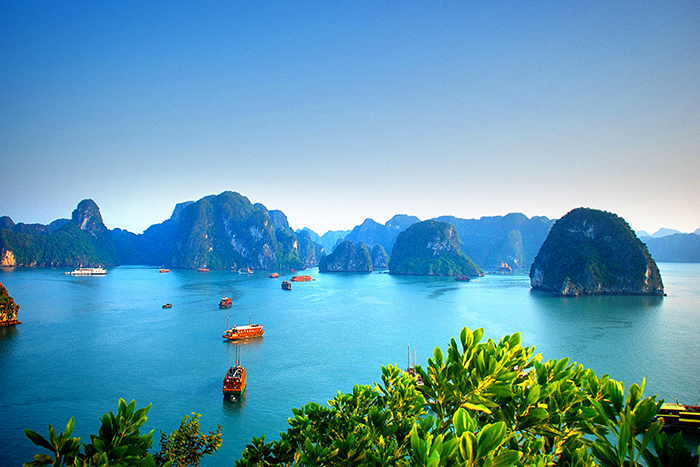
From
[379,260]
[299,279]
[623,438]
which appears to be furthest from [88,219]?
[623,438]

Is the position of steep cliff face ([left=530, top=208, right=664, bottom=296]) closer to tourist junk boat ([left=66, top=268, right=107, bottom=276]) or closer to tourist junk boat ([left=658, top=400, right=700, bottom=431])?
tourist junk boat ([left=658, top=400, right=700, bottom=431])

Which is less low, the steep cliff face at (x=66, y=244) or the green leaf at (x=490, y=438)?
the steep cliff face at (x=66, y=244)

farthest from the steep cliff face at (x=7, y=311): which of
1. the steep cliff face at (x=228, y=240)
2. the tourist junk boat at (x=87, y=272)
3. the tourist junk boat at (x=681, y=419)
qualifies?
the steep cliff face at (x=228, y=240)

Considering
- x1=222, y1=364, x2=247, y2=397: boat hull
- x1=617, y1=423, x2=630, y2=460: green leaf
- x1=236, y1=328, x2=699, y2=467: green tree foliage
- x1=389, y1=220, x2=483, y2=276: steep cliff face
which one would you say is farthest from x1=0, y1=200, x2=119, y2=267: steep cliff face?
x1=617, y1=423, x2=630, y2=460: green leaf

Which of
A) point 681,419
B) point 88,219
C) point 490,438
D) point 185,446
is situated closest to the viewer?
point 490,438

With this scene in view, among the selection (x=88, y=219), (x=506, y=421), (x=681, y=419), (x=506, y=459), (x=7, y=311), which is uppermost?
(x=88, y=219)

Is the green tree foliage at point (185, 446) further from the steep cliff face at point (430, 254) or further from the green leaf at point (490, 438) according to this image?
the steep cliff face at point (430, 254)

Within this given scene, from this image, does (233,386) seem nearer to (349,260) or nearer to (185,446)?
(185,446)
